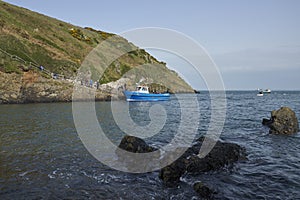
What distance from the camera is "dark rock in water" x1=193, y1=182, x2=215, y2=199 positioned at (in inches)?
397

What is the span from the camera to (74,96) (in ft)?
189

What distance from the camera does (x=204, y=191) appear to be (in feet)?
33.5

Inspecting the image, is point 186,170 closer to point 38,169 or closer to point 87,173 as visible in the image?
point 87,173

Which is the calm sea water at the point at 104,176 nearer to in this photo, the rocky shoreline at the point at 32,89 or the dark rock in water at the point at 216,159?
the dark rock in water at the point at 216,159

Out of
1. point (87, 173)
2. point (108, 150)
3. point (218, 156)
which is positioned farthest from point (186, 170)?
point (108, 150)

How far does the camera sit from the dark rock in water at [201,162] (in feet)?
38.6

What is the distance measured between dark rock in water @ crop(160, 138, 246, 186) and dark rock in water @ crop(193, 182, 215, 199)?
1302mm

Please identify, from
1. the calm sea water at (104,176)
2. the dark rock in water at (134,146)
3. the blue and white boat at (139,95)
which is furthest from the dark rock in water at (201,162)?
the blue and white boat at (139,95)

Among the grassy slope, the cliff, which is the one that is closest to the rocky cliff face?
the cliff

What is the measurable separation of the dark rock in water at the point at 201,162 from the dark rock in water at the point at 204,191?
1.30 meters

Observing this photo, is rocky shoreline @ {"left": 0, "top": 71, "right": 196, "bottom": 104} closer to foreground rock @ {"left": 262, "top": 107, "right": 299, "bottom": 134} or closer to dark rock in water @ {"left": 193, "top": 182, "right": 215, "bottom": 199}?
foreground rock @ {"left": 262, "top": 107, "right": 299, "bottom": 134}

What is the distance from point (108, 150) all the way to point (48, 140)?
5309 millimetres

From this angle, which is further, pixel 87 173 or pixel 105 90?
pixel 105 90

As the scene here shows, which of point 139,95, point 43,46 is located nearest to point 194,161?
point 139,95
